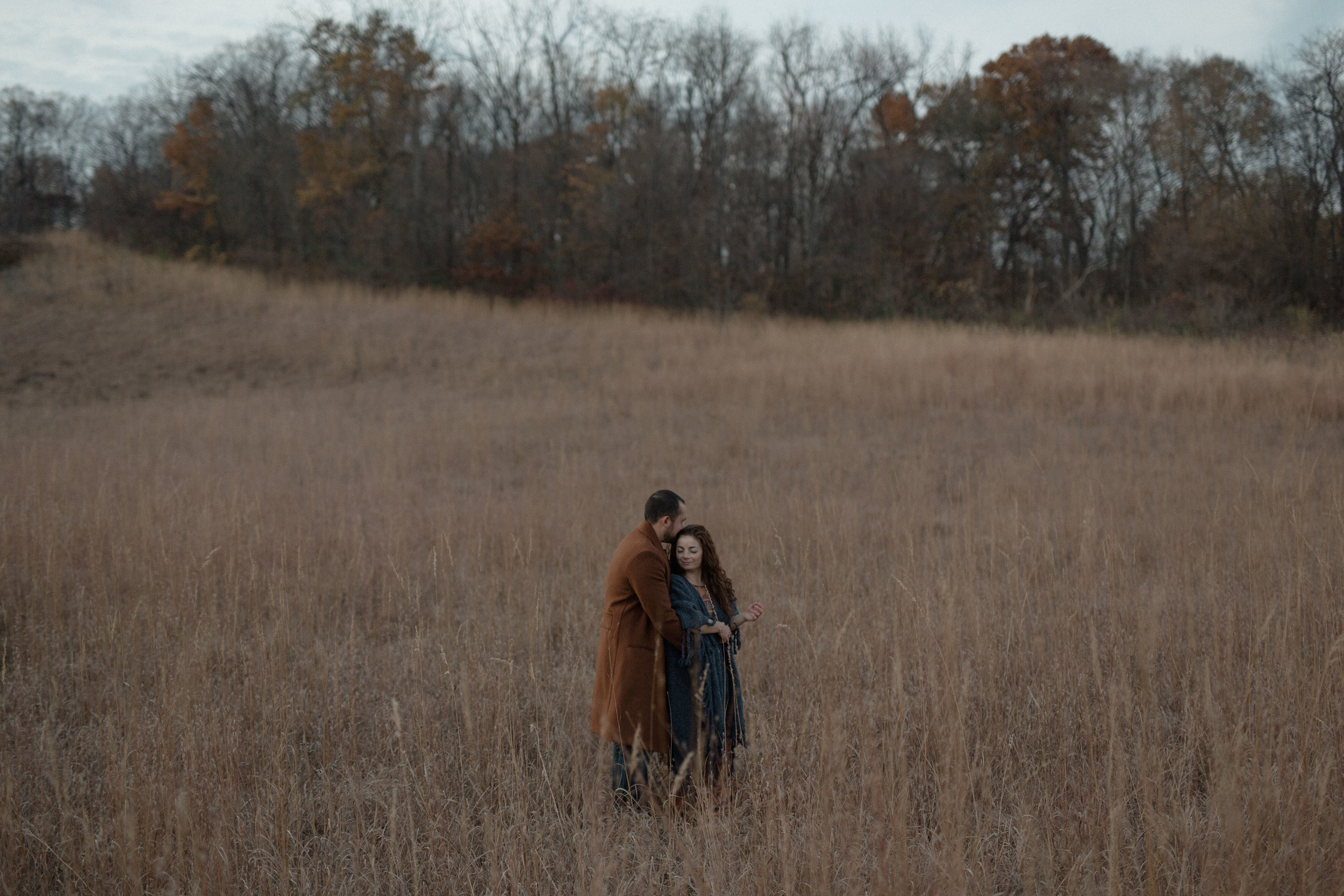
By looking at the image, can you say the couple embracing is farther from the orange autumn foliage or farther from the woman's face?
the orange autumn foliage

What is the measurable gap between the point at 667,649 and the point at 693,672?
122 mm

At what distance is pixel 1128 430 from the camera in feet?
30.9

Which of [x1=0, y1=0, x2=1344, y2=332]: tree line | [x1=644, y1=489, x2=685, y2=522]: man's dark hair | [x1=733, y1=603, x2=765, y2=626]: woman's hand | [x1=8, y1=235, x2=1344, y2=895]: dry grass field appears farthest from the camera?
[x1=0, y1=0, x2=1344, y2=332]: tree line

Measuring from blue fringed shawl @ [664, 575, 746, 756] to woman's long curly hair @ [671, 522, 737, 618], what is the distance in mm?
37

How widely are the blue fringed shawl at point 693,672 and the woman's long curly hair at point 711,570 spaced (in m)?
0.04

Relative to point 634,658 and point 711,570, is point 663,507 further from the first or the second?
point 634,658

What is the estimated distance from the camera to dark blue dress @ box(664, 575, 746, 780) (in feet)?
8.52

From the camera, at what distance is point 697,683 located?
2604 millimetres

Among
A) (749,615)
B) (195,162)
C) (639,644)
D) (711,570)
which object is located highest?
(195,162)

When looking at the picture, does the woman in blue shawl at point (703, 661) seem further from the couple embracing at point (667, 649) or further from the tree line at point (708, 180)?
the tree line at point (708, 180)

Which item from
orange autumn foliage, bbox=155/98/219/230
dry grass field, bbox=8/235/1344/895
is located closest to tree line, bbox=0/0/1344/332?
orange autumn foliage, bbox=155/98/219/230

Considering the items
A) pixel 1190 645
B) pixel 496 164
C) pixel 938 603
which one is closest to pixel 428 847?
pixel 938 603

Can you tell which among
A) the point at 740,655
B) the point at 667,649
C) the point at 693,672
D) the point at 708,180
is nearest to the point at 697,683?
the point at 693,672

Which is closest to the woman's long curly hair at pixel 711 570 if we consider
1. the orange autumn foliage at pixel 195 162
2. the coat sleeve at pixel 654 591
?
the coat sleeve at pixel 654 591
